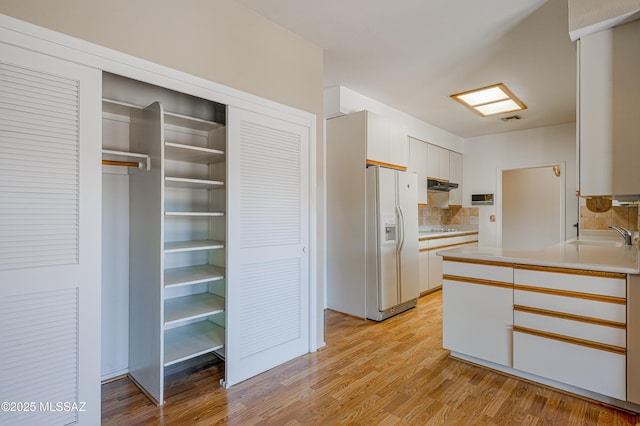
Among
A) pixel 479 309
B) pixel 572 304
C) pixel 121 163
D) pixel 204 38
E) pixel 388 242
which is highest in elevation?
pixel 204 38

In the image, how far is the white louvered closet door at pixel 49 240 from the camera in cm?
150

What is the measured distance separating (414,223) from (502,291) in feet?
6.11

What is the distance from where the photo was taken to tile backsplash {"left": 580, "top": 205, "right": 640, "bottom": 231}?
4797mm

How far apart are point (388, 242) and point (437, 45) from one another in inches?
81.4

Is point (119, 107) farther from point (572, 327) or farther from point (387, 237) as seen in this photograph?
point (572, 327)

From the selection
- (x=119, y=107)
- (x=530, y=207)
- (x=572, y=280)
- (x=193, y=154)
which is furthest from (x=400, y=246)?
(x=530, y=207)

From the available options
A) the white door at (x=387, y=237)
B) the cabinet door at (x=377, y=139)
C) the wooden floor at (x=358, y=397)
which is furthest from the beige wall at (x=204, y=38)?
the wooden floor at (x=358, y=397)

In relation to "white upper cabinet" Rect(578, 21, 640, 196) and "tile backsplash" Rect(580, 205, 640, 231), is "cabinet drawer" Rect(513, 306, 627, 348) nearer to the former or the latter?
"white upper cabinet" Rect(578, 21, 640, 196)

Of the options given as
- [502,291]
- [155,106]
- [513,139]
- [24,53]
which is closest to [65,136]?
[24,53]

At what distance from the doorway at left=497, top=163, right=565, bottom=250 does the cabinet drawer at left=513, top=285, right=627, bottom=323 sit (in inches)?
165

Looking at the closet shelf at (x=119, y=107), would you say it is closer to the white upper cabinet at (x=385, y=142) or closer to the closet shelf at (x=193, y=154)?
the closet shelf at (x=193, y=154)

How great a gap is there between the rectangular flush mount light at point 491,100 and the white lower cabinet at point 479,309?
2414 mm

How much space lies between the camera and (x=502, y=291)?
7.93ft

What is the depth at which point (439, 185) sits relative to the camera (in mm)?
5547
